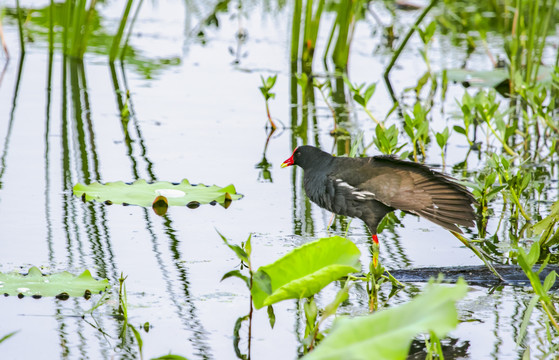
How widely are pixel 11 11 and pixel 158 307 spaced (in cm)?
754

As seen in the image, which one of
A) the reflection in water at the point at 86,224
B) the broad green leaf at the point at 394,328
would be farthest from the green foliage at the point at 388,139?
the broad green leaf at the point at 394,328

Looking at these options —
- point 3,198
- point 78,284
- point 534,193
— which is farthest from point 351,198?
point 3,198

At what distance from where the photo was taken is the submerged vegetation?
2.41m

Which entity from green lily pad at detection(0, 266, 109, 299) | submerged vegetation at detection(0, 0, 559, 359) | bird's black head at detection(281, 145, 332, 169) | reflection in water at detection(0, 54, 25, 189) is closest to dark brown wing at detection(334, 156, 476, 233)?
submerged vegetation at detection(0, 0, 559, 359)

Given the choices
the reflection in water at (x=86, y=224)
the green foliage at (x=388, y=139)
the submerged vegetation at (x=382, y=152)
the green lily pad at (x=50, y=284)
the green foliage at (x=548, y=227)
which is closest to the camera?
the submerged vegetation at (x=382, y=152)

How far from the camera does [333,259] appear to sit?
101 inches

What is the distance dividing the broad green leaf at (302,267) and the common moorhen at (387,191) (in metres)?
0.86

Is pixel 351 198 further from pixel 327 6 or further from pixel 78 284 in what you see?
pixel 327 6

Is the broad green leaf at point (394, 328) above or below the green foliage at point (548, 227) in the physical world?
above

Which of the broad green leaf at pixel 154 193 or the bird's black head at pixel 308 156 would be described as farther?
the broad green leaf at pixel 154 193

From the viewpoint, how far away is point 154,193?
4273 millimetres

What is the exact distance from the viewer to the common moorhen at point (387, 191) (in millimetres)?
3354

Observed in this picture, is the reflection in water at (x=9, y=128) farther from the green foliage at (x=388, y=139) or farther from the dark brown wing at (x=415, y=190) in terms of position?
the dark brown wing at (x=415, y=190)

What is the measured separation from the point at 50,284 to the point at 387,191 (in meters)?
1.38
